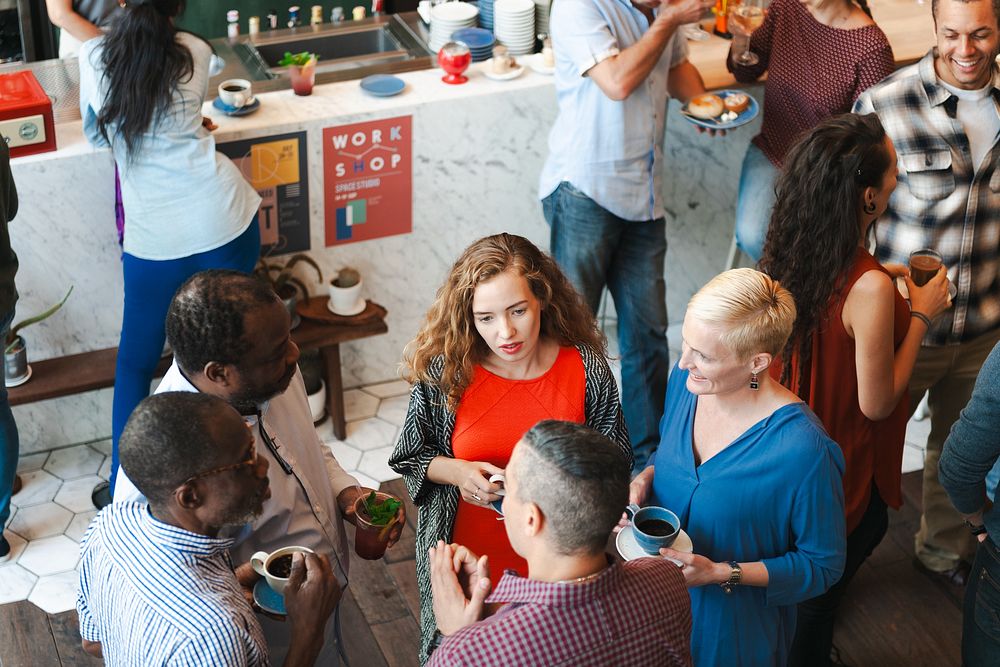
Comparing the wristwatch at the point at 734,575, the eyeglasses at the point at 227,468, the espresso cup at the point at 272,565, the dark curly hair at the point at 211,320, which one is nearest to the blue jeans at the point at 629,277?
the wristwatch at the point at 734,575

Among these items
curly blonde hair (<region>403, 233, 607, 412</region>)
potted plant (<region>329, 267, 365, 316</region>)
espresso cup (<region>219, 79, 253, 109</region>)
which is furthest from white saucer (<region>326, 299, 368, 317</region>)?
curly blonde hair (<region>403, 233, 607, 412</region>)

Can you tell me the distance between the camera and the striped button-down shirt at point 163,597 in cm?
200

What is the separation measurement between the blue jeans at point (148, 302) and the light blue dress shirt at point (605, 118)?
117 centimetres

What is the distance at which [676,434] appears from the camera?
2.69 m

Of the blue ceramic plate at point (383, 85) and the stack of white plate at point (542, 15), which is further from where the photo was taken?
the stack of white plate at point (542, 15)

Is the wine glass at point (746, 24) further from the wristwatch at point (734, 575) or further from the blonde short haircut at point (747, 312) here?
the wristwatch at point (734, 575)

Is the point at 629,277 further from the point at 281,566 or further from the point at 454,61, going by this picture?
the point at 281,566

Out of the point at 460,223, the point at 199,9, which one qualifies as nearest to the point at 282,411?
the point at 460,223

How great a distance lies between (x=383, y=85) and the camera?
4.54 metres

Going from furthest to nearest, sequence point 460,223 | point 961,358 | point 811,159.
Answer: point 460,223 → point 961,358 → point 811,159

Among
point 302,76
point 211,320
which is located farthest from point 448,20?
point 211,320

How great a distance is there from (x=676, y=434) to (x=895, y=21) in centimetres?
334

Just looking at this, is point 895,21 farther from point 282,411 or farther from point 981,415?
point 282,411

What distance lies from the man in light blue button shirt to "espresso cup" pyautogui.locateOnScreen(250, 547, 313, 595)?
82.8 inches
